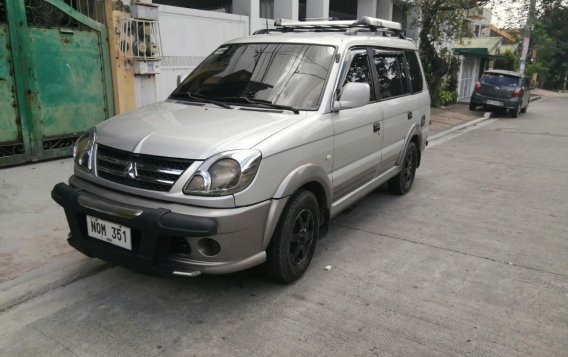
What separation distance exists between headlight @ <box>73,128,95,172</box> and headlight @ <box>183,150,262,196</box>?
0.96 m

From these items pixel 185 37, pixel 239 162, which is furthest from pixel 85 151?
pixel 185 37

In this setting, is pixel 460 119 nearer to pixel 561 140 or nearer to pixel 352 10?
pixel 561 140

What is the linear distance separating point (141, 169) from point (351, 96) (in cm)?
175

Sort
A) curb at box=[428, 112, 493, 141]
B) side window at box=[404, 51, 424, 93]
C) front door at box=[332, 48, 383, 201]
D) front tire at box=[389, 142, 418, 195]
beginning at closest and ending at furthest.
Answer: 1. front door at box=[332, 48, 383, 201]
2. side window at box=[404, 51, 424, 93]
3. front tire at box=[389, 142, 418, 195]
4. curb at box=[428, 112, 493, 141]

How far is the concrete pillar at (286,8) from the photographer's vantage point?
10367 mm

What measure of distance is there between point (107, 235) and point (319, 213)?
64.2 inches

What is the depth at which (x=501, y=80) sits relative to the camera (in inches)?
685

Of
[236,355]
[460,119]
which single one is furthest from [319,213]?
[460,119]

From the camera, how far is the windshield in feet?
12.8

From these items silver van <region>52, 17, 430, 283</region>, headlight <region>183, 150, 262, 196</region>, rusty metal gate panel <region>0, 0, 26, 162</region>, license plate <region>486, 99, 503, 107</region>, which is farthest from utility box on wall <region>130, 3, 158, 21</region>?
license plate <region>486, 99, 503, 107</region>

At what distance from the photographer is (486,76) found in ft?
58.4

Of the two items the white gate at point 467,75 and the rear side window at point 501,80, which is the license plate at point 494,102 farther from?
the white gate at point 467,75

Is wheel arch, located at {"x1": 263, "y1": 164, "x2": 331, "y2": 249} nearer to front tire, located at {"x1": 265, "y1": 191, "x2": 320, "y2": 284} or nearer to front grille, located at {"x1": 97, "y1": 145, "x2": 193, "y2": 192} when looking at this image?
front tire, located at {"x1": 265, "y1": 191, "x2": 320, "y2": 284}

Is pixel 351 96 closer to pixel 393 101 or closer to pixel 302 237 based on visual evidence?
pixel 302 237
